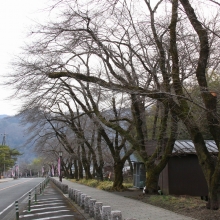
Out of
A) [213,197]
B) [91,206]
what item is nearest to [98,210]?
[91,206]

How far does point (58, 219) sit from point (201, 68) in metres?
7.55

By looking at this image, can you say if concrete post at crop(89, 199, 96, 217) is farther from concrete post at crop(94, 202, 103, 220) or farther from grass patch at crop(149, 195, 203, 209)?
grass patch at crop(149, 195, 203, 209)

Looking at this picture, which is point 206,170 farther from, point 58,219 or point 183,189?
point 183,189

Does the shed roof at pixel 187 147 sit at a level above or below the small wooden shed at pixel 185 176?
above

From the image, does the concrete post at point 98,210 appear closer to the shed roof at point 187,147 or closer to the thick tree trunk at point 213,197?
the thick tree trunk at point 213,197

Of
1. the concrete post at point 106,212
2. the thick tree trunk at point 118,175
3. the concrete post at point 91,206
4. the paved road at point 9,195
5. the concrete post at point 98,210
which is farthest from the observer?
the thick tree trunk at point 118,175

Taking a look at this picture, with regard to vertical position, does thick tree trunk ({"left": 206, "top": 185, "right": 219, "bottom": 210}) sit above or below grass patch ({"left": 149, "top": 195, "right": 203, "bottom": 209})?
above

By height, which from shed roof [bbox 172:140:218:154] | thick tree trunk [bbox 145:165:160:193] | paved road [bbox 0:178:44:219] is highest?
shed roof [bbox 172:140:218:154]

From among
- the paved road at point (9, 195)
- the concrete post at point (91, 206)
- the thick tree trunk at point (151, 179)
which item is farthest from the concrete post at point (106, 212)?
the thick tree trunk at point (151, 179)

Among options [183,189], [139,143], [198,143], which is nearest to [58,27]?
[198,143]

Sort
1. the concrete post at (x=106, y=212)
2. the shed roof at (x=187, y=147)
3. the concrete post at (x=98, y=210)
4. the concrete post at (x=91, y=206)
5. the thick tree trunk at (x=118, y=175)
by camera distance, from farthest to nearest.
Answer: the thick tree trunk at (x=118, y=175), the shed roof at (x=187, y=147), the concrete post at (x=91, y=206), the concrete post at (x=98, y=210), the concrete post at (x=106, y=212)

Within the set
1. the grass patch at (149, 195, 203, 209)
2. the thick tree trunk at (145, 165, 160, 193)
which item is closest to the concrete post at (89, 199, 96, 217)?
the grass patch at (149, 195, 203, 209)

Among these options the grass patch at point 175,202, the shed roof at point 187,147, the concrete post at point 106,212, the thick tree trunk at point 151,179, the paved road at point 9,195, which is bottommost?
the paved road at point 9,195

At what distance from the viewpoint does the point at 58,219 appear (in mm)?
14156
